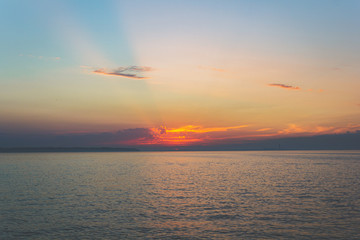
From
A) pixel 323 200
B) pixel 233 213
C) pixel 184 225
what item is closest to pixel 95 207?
pixel 184 225

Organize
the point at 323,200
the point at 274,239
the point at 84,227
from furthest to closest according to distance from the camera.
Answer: the point at 323,200
the point at 84,227
the point at 274,239

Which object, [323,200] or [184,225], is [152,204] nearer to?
[184,225]

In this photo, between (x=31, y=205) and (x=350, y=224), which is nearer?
(x=350, y=224)

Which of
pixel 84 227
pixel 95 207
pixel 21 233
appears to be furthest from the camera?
pixel 95 207

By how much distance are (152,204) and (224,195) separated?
14.1m

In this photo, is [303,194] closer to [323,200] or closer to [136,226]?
[323,200]

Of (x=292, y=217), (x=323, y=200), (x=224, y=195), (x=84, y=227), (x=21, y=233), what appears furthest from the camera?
(x=224, y=195)

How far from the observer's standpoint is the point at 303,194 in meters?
51.8

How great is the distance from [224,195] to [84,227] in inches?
1055

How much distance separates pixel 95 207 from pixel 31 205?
32.3 feet

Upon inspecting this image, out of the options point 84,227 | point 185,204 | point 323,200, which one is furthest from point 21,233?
point 323,200

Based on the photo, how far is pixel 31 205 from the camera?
42.6 meters

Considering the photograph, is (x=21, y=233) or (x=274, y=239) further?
(x=21, y=233)

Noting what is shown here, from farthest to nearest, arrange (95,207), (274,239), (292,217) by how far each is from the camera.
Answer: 1. (95,207)
2. (292,217)
3. (274,239)
